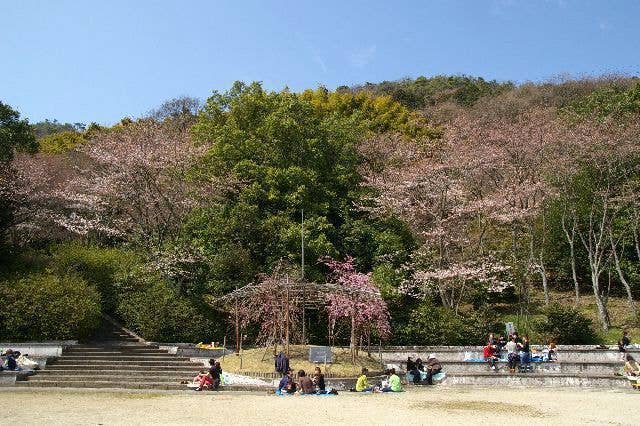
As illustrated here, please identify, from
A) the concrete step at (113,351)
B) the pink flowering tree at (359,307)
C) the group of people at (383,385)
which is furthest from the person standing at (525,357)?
the concrete step at (113,351)

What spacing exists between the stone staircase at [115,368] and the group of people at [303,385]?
10.2ft

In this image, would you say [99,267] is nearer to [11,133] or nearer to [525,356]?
[11,133]

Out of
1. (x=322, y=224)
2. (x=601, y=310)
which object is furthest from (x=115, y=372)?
(x=601, y=310)

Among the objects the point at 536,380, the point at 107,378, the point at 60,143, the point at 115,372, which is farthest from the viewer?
the point at 60,143

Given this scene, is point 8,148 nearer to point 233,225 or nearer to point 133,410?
point 233,225

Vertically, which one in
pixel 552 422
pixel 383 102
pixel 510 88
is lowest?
pixel 552 422

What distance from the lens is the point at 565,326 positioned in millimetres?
26281

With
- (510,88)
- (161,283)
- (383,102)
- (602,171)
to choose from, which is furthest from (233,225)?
(510,88)

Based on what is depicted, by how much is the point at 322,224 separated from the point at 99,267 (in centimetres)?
1054

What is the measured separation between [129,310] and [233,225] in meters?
5.87

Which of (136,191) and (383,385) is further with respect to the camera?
(136,191)

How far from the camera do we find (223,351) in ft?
78.0

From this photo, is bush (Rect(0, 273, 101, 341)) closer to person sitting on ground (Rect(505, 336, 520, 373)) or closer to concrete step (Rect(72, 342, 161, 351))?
concrete step (Rect(72, 342, 161, 351))

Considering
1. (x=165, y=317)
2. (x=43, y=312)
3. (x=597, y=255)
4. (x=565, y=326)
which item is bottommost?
(x=565, y=326)
